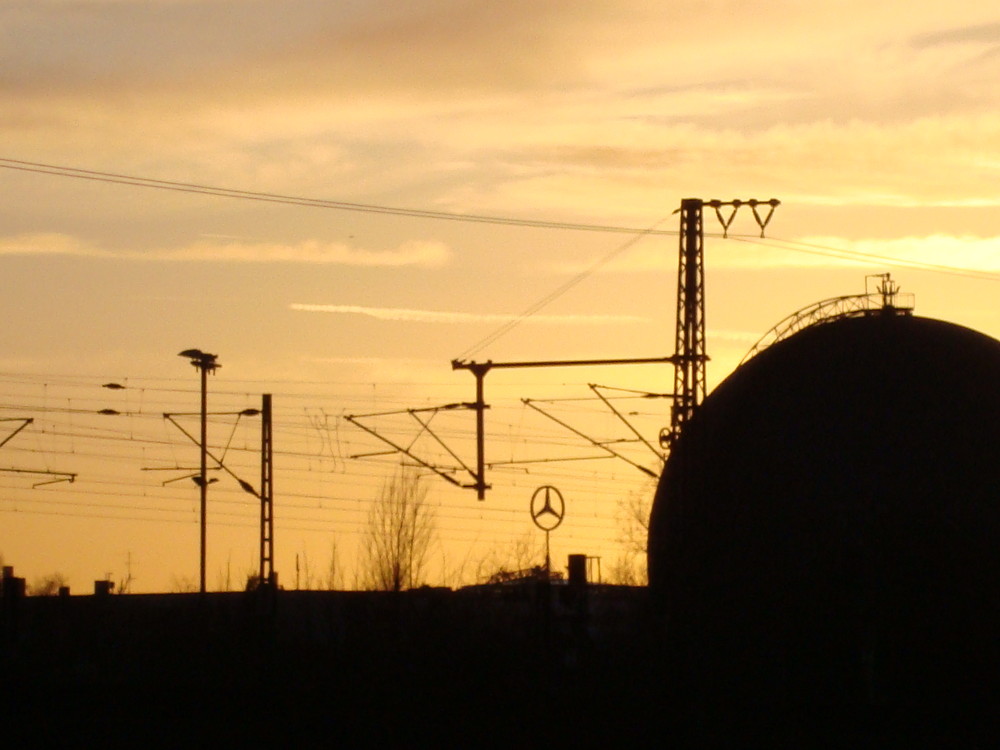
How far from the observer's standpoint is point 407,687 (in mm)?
32250

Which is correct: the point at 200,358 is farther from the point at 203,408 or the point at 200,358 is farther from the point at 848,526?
the point at 848,526

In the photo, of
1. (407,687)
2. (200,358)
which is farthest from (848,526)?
(200,358)

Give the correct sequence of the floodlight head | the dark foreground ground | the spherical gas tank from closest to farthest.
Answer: the dark foreground ground → the spherical gas tank → the floodlight head

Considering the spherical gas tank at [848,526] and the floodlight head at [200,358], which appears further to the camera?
the floodlight head at [200,358]

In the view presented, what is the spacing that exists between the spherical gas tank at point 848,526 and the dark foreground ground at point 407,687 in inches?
28.4

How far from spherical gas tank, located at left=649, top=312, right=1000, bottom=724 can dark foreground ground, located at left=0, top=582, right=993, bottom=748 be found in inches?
28.4

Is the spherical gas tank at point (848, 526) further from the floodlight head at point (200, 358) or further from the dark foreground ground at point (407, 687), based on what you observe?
the floodlight head at point (200, 358)

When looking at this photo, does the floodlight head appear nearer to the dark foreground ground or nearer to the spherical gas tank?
the dark foreground ground

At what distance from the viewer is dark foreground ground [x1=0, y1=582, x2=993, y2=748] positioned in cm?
2309

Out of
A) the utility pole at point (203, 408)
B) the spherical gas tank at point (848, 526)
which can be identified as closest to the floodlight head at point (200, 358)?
the utility pole at point (203, 408)

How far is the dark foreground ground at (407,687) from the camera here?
75.8 feet

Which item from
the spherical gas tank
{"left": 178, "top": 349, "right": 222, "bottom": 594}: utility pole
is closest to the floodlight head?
{"left": 178, "top": 349, "right": 222, "bottom": 594}: utility pole

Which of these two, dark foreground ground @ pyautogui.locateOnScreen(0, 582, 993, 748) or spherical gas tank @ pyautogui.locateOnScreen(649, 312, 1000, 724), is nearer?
dark foreground ground @ pyautogui.locateOnScreen(0, 582, 993, 748)

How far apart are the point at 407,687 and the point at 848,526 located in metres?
9.77
